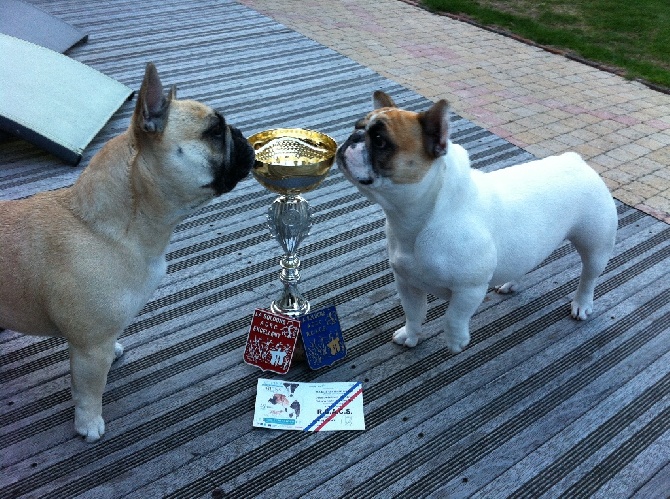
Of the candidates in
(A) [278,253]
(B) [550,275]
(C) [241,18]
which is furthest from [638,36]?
(A) [278,253]

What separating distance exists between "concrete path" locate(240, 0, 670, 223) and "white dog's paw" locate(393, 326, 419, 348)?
228 cm

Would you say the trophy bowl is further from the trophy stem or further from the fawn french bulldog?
the fawn french bulldog

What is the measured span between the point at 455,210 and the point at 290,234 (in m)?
0.81

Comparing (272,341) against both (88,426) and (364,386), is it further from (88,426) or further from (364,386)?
(88,426)

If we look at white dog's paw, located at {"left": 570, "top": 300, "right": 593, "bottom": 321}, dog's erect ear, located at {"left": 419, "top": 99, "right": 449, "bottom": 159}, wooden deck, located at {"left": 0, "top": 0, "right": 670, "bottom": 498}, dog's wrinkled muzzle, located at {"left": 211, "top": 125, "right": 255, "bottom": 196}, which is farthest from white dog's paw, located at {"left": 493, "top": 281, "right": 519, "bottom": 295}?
dog's wrinkled muzzle, located at {"left": 211, "top": 125, "right": 255, "bottom": 196}

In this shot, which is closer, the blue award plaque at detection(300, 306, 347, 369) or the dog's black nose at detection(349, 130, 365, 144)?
the dog's black nose at detection(349, 130, 365, 144)

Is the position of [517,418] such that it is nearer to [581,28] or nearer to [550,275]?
[550,275]

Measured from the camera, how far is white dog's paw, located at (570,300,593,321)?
3.36 m

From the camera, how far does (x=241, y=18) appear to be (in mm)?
7758

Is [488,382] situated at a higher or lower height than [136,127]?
lower

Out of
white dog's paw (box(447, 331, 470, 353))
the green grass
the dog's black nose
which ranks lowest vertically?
the green grass

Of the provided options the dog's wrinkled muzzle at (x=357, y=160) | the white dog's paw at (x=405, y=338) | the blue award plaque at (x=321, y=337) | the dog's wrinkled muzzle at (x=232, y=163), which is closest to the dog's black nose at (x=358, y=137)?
the dog's wrinkled muzzle at (x=357, y=160)

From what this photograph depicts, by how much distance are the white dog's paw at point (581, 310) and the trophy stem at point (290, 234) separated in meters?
1.37

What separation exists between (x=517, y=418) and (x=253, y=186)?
2.41 meters
